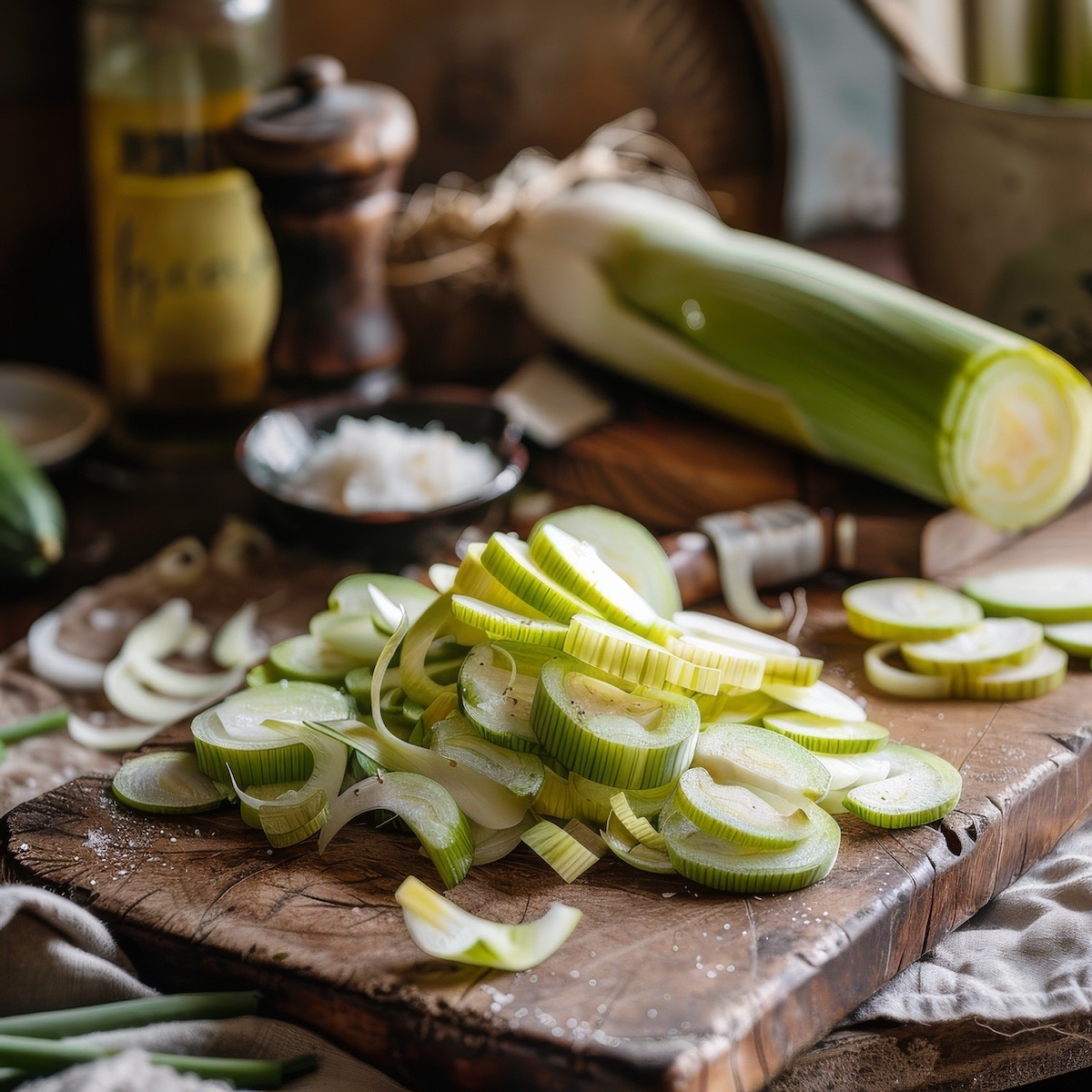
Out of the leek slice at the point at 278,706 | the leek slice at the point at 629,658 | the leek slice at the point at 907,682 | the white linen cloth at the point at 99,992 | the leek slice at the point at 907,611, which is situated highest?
the leek slice at the point at 629,658

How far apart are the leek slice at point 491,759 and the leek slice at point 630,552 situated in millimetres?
259

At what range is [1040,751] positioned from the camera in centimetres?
126

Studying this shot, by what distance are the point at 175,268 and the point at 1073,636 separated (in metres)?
1.33

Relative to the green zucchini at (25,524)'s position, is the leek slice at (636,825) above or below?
Result: above

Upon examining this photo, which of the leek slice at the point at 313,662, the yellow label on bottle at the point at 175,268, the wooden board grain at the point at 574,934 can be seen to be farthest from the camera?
the yellow label on bottle at the point at 175,268

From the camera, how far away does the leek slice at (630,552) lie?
4.51ft

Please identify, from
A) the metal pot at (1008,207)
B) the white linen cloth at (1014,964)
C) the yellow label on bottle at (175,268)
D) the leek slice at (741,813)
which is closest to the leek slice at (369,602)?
the leek slice at (741,813)

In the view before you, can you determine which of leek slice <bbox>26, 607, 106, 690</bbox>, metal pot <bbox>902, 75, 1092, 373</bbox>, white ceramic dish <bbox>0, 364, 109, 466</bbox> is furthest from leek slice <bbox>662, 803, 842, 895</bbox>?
white ceramic dish <bbox>0, 364, 109, 466</bbox>

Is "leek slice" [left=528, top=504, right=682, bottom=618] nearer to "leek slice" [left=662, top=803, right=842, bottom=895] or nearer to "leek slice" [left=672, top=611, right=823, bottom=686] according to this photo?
"leek slice" [left=672, top=611, right=823, bottom=686]

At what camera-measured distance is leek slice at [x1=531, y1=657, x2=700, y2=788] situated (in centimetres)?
112

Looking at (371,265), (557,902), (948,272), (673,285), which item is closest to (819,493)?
(673,285)

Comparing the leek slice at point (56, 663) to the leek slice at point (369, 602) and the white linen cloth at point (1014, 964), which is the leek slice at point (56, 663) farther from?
the white linen cloth at point (1014, 964)

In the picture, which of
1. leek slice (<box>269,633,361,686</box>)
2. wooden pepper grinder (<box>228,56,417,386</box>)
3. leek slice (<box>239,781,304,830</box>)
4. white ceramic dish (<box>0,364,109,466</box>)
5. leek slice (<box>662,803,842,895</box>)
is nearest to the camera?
leek slice (<box>662,803,842,895</box>)

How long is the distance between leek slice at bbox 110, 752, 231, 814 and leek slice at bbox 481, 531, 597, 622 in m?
0.30
